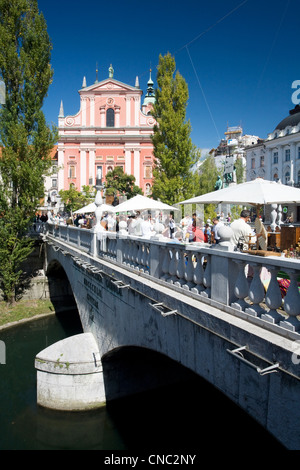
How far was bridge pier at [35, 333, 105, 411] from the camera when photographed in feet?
34.6

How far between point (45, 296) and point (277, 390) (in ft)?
68.5

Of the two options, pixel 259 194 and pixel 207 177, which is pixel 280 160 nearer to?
pixel 207 177

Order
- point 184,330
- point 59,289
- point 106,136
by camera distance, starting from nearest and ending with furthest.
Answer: point 184,330 → point 59,289 → point 106,136

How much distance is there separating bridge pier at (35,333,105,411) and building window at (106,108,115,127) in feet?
160

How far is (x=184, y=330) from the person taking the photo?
493 cm

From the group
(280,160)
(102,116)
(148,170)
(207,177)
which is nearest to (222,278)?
(207,177)

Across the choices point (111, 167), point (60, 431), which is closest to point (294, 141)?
point (111, 167)

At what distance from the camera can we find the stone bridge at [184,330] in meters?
3.47

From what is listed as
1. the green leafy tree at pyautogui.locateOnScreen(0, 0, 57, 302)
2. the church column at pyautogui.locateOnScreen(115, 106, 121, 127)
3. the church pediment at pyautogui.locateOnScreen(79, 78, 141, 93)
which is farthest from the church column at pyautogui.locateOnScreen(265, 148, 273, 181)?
the green leafy tree at pyautogui.locateOnScreen(0, 0, 57, 302)

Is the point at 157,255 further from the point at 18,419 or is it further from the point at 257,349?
the point at 18,419

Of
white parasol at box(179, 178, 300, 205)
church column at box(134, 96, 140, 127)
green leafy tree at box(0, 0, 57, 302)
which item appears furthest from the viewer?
church column at box(134, 96, 140, 127)

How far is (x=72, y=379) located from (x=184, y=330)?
692cm

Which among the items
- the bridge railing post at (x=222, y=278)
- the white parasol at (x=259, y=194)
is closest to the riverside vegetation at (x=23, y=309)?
the white parasol at (x=259, y=194)

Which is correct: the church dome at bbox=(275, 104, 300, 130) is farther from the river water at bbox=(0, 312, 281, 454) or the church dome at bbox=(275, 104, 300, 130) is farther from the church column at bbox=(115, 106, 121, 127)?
the river water at bbox=(0, 312, 281, 454)
